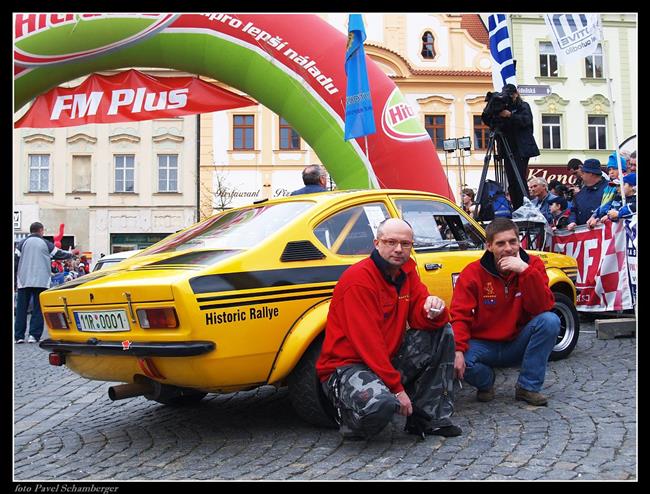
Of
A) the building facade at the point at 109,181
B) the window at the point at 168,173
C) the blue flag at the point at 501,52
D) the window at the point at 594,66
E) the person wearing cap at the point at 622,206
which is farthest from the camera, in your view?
the window at the point at 168,173

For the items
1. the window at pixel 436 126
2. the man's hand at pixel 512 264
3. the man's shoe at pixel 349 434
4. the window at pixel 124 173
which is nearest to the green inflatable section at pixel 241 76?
the man's hand at pixel 512 264

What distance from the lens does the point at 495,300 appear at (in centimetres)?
476

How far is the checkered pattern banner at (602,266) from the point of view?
7410 mm

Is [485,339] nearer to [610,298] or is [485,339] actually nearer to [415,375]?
[415,375]

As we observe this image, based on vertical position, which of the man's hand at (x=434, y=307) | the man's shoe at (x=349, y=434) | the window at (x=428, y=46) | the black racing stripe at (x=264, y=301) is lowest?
the man's shoe at (x=349, y=434)

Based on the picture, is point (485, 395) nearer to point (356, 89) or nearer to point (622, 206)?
point (622, 206)

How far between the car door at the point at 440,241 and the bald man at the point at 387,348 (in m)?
0.90

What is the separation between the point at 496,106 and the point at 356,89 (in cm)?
165

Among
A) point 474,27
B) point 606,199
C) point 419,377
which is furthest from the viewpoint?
point 474,27

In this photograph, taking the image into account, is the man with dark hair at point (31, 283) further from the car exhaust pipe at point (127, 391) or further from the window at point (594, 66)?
the window at point (594, 66)

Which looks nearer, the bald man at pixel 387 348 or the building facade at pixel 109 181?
the bald man at pixel 387 348

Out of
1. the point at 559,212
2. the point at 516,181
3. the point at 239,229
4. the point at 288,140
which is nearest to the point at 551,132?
the point at 288,140

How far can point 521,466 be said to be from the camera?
3.48m
